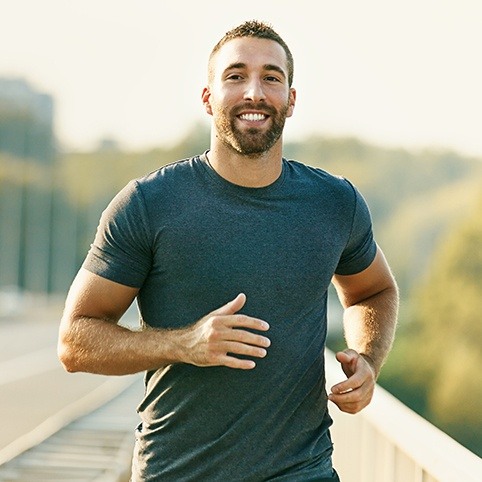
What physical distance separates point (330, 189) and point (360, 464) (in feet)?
7.13

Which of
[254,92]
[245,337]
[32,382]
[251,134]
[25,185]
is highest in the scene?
[254,92]

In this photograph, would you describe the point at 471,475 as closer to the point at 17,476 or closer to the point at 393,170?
the point at 17,476

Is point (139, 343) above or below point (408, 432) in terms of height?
above

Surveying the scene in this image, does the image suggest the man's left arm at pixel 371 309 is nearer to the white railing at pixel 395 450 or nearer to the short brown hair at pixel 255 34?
the white railing at pixel 395 450

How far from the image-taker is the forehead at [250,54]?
14.7 feet

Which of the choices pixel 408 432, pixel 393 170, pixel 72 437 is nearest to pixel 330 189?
pixel 408 432

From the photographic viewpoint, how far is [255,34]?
4.57 metres

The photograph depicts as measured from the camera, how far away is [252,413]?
4.20 meters

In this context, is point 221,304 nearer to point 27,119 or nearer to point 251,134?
point 251,134

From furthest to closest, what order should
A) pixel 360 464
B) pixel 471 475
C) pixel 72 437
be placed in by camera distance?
1. pixel 72 437
2. pixel 360 464
3. pixel 471 475

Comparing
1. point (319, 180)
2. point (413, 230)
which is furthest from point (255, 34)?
point (413, 230)

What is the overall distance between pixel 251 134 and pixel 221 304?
58 centimetres

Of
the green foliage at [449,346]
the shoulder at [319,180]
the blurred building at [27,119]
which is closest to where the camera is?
the shoulder at [319,180]

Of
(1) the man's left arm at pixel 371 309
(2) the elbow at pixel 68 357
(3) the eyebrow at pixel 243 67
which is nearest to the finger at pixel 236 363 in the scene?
(2) the elbow at pixel 68 357
